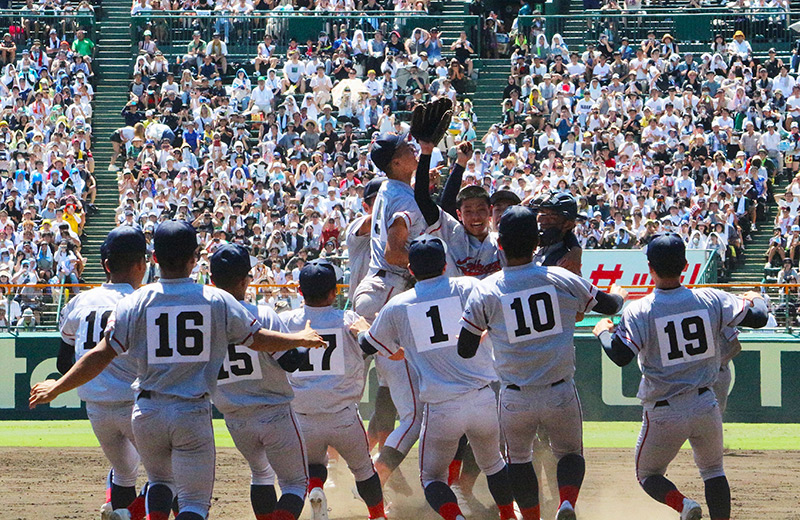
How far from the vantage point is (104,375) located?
25.1 ft

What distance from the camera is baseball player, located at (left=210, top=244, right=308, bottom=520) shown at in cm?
733

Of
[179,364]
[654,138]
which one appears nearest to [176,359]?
[179,364]

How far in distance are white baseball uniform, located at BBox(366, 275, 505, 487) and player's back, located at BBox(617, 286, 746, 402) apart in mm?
1006

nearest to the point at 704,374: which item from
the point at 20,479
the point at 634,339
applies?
the point at 634,339

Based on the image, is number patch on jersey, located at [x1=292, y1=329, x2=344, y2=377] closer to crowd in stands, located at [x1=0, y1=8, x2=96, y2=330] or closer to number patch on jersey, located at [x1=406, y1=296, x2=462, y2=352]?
number patch on jersey, located at [x1=406, y1=296, x2=462, y2=352]

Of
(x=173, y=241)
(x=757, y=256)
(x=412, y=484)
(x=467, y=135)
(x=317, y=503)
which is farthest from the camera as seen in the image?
(x=467, y=135)

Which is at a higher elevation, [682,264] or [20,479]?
[682,264]

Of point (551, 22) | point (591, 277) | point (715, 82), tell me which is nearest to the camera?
point (591, 277)

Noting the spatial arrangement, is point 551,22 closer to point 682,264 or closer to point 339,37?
point 339,37

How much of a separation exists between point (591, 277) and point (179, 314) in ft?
42.8

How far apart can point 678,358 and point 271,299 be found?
30.9 ft

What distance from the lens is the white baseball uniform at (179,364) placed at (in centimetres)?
662

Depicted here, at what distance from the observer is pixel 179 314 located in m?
6.63

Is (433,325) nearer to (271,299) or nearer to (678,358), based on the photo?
(678,358)
